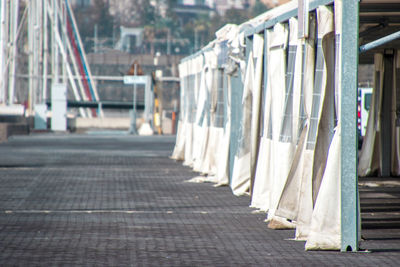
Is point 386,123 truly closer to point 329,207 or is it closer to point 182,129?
point 182,129

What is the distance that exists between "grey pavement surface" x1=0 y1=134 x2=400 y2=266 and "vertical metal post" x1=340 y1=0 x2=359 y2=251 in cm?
29

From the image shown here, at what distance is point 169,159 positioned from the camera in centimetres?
2570

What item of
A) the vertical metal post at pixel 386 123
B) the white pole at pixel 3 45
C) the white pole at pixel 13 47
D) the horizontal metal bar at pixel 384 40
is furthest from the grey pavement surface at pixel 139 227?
the white pole at pixel 13 47

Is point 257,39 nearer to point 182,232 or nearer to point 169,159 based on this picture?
point 182,232

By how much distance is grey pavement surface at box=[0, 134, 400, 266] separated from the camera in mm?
8742

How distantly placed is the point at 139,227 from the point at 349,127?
302cm

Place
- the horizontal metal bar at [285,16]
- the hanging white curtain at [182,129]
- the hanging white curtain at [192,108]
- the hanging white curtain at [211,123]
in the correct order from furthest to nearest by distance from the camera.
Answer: the hanging white curtain at [182,129], the hanging white curtain at [192,108], the hanging white curtain at [211,123], the horizontal metal bar at [285,16]

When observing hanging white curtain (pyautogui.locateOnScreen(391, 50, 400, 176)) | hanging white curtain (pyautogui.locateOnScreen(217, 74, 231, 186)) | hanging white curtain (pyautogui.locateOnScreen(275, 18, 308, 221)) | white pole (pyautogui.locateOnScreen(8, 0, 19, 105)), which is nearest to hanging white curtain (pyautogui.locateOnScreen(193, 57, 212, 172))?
hanging white curtain (pyautogui.locateOnScreen(217, 74, 231, 186))

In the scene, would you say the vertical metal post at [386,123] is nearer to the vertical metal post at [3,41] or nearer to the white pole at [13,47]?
the vertical metal post at [3,41]

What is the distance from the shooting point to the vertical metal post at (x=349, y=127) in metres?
9.14

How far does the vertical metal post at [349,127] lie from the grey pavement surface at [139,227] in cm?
29

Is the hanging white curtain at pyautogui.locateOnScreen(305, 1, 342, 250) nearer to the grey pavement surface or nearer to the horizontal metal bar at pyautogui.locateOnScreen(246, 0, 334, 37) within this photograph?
the grey pavement surface

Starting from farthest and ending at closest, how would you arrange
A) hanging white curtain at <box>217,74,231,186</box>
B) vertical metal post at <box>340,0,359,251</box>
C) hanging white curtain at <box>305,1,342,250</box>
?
hanging white curtain at <box>217,74,231,186</box>, hanging white curtain at <box>305,1,342,250</box>, vertical metal post at <box>340,0,359,251</box>

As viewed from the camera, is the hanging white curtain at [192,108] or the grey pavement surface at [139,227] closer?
the grey pavement surface at [139,227]
